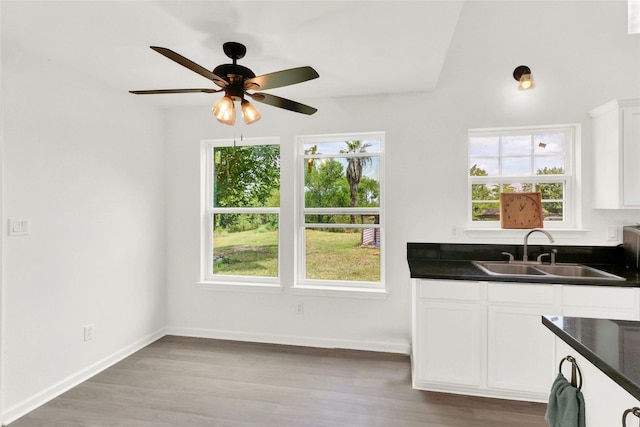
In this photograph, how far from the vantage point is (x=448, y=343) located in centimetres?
238

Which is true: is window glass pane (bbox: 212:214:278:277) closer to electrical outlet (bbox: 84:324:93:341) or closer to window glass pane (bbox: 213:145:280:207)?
window glass pane (bbox: 213:145:280:207)

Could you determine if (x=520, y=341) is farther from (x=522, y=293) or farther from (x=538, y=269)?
(x=538, y=269)

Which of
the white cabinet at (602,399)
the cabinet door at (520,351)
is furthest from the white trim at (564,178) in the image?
the white cabinet at (602,399)

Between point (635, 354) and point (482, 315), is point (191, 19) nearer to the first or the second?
point (635, 354)

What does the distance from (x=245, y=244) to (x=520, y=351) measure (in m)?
2.65

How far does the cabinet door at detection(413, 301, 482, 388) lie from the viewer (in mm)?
2340

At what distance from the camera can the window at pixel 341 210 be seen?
3.26 m

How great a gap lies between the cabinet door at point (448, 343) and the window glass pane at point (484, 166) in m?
1.28

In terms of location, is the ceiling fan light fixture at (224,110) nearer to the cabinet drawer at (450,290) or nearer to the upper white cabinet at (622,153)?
the cabinet drawer at (450,290)

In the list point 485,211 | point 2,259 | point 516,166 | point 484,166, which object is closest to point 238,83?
point 2,259

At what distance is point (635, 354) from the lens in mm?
877

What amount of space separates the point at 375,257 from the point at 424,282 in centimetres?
91

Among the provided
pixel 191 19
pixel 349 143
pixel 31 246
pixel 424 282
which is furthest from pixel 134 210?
pixel 424 282

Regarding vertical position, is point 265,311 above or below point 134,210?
below
